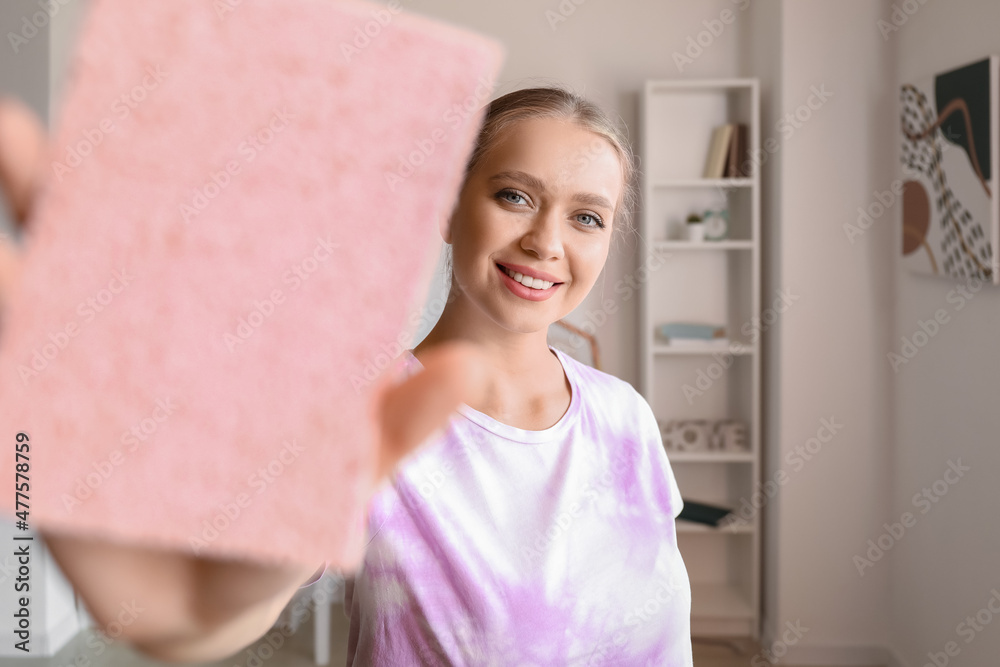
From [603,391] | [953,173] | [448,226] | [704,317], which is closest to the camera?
[448,226]

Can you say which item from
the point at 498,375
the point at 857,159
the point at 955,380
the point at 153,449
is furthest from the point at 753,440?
the point at 153,449

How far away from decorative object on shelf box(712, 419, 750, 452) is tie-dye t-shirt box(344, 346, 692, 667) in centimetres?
254

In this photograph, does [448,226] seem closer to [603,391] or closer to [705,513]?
[603,391]

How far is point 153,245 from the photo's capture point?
0.39 metres

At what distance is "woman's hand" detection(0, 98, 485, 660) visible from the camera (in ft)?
1.18

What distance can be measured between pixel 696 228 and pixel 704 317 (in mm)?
457

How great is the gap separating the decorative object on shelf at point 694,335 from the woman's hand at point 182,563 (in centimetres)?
315

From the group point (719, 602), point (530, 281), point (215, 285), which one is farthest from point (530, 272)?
point (719, 602)

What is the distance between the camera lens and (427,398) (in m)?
0.36

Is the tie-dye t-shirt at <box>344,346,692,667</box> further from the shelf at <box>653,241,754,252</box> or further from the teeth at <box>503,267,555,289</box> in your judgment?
the shelf at <box>653,241,754,252</box>

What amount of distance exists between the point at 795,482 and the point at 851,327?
25.9 inches

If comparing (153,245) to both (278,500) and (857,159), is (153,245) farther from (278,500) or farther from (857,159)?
(857,159)

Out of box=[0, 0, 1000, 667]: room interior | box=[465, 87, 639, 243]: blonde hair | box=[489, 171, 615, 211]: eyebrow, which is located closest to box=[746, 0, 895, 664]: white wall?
box=[0, 0, 1000, 667]: room interior

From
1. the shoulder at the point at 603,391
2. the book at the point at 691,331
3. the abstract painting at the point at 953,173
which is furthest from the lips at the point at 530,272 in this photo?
the book at the point at 691,331
